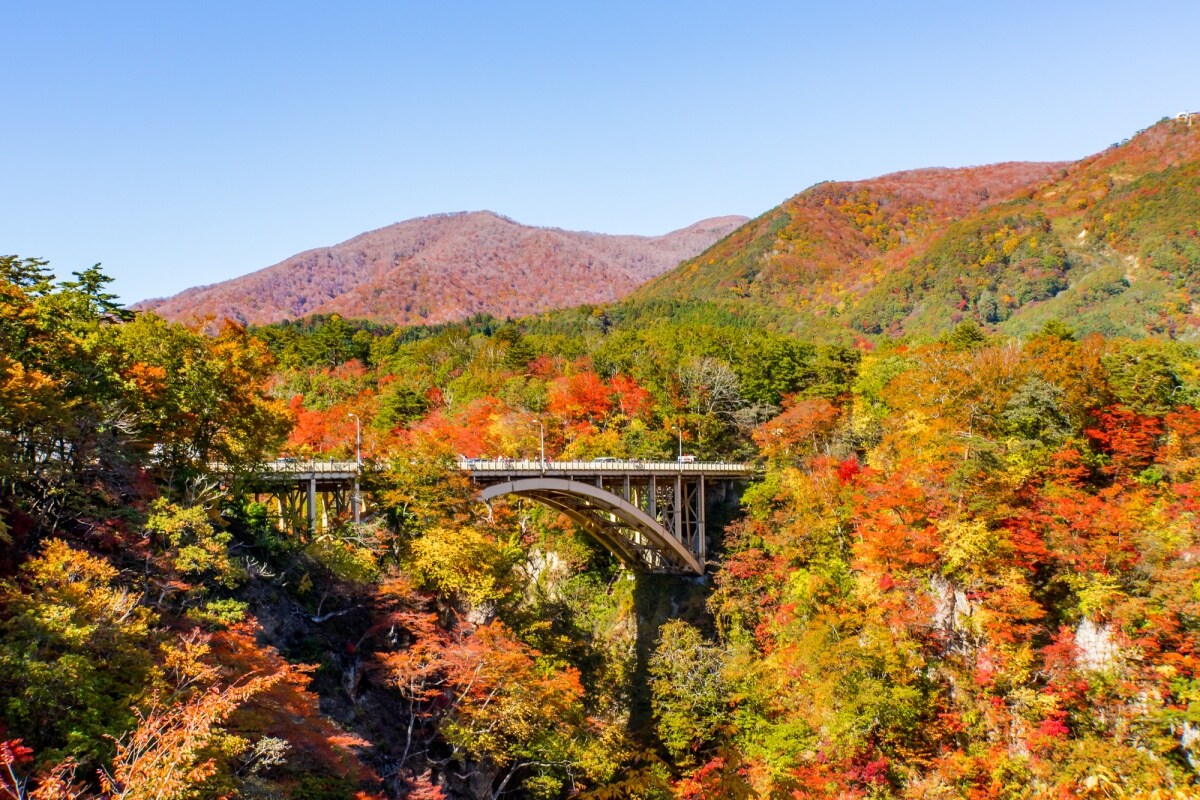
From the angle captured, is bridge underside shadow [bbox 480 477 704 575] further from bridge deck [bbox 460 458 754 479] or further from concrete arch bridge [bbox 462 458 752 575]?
bridge deck [bbox 460 458 754 479]

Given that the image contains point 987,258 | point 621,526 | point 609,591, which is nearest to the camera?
point 621,526

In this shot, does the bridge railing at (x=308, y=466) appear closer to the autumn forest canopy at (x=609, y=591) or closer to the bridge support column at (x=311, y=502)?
the bridge support column at (x=311, y=502)

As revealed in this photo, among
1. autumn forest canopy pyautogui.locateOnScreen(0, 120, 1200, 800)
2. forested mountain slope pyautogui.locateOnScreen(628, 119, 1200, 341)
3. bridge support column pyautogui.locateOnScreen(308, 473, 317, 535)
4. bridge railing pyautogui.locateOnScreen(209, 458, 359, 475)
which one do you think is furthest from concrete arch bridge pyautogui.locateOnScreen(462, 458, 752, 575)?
forested mountain slope pyautogui.locateOnScreen(628, 119, 1200, 341)

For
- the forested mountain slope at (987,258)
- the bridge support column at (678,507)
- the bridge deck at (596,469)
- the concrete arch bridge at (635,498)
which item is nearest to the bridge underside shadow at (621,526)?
the concrete arch bridge at (635,498)

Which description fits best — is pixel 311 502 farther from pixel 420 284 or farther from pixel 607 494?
pixel 420 284

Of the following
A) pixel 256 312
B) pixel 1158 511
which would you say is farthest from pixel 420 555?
pixel 256 312

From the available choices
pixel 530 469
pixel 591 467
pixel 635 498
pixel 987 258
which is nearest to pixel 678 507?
pixel 635 498
